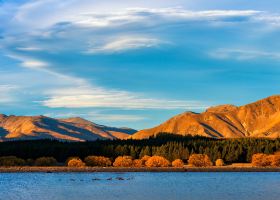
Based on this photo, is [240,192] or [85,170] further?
[85,170]

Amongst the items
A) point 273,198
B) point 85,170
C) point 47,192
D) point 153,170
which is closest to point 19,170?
point 85,170

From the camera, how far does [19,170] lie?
192 meters

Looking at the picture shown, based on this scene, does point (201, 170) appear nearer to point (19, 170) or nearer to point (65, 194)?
point (19, 170)

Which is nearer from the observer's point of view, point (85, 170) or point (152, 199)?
point (152, 199)

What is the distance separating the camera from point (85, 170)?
193625 mm

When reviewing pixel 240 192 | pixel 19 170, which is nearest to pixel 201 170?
pixel 19 170

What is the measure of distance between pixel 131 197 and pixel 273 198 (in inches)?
790

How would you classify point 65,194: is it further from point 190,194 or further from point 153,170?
point 153,170

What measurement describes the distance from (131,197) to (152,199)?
4060 millimetres

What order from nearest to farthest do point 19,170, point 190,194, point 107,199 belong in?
point 107,199 → point 190,194 → point 19,170

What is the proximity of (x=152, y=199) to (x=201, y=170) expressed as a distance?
4836 inches

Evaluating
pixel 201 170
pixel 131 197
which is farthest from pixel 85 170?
pixel 131 197

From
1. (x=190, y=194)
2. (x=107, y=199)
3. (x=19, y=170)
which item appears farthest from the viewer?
(x=19, y=170)

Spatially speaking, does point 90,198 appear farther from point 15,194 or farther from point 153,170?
point 153,170
